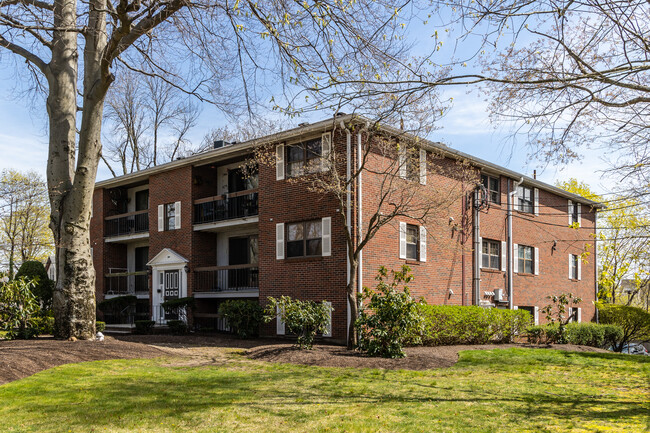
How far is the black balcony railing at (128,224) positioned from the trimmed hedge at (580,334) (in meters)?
16.1

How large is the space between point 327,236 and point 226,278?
605cm

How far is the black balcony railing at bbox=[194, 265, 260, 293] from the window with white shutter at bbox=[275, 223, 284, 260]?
1.53 m

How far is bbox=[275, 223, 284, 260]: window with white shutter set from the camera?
60.7 ft

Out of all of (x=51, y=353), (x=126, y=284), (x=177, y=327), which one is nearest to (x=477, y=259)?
(x=177, y=327)

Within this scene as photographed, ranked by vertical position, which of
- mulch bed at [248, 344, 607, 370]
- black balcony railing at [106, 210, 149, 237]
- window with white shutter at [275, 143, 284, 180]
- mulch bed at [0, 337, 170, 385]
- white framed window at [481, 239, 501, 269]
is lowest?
mulch bed at [248, 344, 607, 370]

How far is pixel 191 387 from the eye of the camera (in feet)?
30.3

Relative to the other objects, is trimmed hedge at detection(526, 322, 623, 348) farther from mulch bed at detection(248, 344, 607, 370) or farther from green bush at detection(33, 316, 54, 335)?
green bush at detection(33, 316, 54, 335)

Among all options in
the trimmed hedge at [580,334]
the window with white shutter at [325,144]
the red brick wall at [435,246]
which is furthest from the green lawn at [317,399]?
the trimmed hedge at [580,334]

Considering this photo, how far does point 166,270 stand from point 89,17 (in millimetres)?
11613

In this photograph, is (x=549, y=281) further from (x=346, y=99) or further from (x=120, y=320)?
(x=346, y=99)

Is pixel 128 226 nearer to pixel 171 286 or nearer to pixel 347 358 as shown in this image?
pixel 171 286

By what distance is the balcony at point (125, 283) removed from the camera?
24.8 m

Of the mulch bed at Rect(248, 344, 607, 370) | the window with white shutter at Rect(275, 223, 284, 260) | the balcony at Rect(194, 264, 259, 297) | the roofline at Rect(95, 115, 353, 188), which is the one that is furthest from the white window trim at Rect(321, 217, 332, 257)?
the balcony at Rect(194, 264, 259, 297)

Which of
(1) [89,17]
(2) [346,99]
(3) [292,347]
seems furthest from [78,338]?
(2) [346,99]
